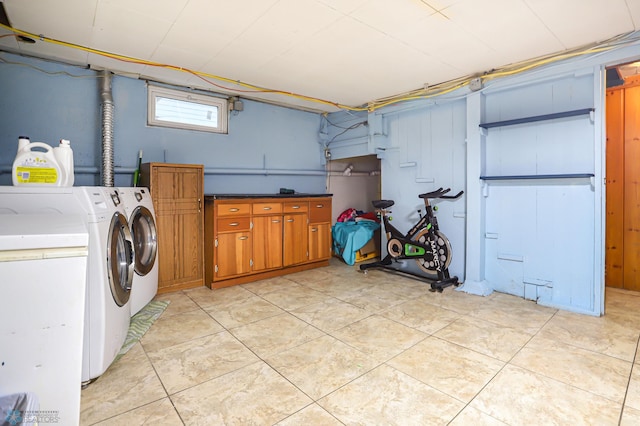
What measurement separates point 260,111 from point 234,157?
2.66 feet

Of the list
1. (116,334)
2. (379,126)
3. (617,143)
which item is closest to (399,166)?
(379,126)

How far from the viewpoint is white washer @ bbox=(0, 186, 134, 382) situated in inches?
69.3

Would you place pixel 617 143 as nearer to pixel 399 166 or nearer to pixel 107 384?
pixel 399 166

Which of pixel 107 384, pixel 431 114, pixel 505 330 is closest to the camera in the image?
pixel 107 384

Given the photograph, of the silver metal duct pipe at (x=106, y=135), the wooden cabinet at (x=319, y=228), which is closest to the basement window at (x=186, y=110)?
the silver metal duct pipe at (x=106, y=135)

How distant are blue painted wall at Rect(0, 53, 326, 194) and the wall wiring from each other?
562mm

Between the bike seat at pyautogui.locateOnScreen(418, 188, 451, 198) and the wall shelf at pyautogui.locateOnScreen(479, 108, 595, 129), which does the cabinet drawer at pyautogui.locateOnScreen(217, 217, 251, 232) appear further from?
the wall shelf at pyautogui.locateOnScreen(479, 108, 595, 129)

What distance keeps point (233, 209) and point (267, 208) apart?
1.51ft

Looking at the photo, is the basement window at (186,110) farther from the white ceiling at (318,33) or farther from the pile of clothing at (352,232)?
the pile of clothing at (352,232)

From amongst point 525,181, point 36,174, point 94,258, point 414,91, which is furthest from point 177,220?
point 525,181

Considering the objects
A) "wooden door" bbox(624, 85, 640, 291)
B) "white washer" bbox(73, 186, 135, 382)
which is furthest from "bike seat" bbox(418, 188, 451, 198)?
"white washer" bbox(73, 186, 135, 382)

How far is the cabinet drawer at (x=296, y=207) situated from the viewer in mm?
4199

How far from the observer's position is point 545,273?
3.17 m

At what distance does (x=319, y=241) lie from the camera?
181 inches
